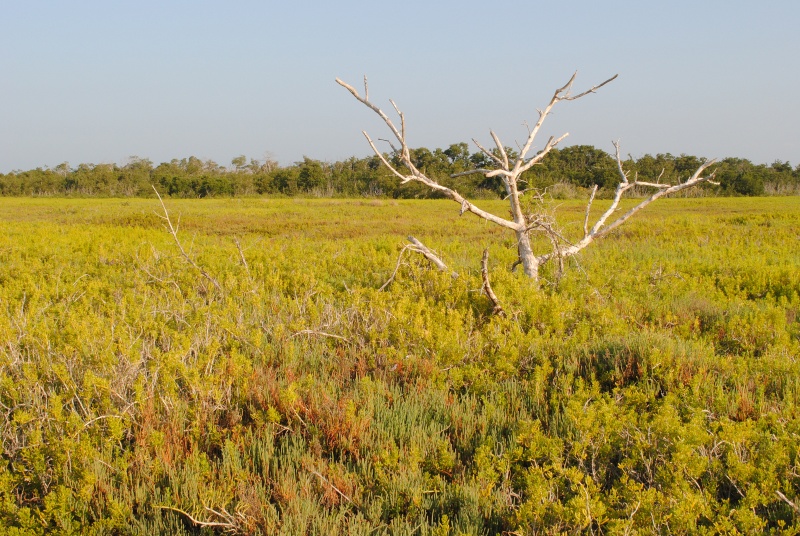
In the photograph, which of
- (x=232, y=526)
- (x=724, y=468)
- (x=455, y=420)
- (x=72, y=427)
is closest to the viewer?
(x=232, y=526)

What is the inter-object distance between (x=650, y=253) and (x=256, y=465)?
28.3ft

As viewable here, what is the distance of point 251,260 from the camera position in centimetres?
948

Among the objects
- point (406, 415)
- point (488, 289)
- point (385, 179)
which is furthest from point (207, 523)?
point (385, 179)

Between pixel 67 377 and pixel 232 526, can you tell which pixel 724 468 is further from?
pixel 67 377

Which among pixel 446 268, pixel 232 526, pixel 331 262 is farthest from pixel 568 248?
pixel 232 526

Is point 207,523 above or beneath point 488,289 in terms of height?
beneath

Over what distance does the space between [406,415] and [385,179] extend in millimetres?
36018

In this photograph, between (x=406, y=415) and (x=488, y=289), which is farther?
(x=488, y=289)

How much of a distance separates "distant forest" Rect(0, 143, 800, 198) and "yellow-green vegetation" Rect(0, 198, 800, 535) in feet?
93.8

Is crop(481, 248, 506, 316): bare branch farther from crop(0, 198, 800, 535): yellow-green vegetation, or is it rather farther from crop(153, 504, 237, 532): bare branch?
crop(153, 504, 237, 532): bare branch

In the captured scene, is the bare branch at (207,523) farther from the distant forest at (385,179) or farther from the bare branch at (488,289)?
the distant forest at (385,179)

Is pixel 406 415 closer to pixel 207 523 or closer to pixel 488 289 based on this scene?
pixel 207 523

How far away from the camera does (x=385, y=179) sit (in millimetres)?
39062

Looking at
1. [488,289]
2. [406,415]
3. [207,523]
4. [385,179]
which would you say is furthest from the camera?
A: [385,179]
